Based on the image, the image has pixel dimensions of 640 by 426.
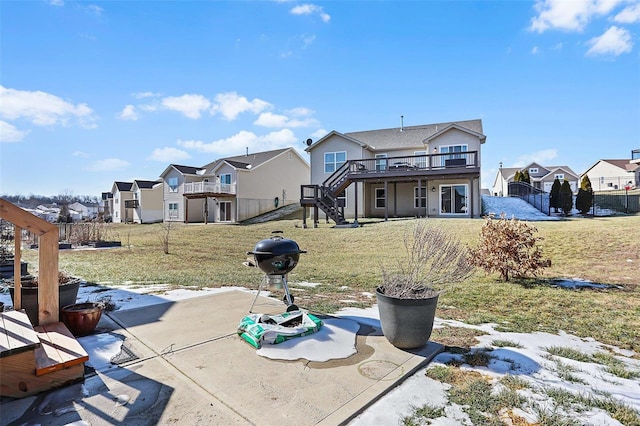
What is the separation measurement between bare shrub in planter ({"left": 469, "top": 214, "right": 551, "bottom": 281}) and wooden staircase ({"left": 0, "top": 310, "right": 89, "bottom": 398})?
7454mm

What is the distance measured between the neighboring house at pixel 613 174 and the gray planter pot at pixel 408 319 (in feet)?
170

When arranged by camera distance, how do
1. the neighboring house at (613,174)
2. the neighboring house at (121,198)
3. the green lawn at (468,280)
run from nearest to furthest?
the green lawn at (468,280) → the neighboring house at (613,174) → the neighboring house at (121,198)

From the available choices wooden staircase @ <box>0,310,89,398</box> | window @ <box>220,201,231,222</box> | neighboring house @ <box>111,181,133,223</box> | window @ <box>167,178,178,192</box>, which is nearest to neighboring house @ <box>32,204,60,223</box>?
neighboring house @ <box>111,181,133,223</box>

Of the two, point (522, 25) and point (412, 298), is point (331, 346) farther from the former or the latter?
point (522, 25)

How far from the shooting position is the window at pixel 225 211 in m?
31.0

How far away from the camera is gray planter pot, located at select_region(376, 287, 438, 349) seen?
344 cm

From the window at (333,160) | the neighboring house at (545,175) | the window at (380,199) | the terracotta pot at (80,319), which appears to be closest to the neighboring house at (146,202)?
the window at (333,160)

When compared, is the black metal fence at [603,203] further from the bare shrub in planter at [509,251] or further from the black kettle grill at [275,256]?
the black kettle grill at [275,256]

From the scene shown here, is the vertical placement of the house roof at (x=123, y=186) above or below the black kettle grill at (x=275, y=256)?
above

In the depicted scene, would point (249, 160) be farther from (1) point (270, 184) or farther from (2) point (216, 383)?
(2) point (216, 383)

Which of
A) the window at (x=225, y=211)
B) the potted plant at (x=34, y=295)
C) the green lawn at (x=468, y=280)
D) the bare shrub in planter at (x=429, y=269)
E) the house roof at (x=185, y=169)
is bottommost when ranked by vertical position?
the green lawn at (x=468, y=280)

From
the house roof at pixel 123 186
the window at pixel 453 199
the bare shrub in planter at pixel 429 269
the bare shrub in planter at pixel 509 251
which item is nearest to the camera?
the bare shrub in planter at pixel 429 269

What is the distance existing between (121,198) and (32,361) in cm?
4667

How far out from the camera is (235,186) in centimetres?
2959
